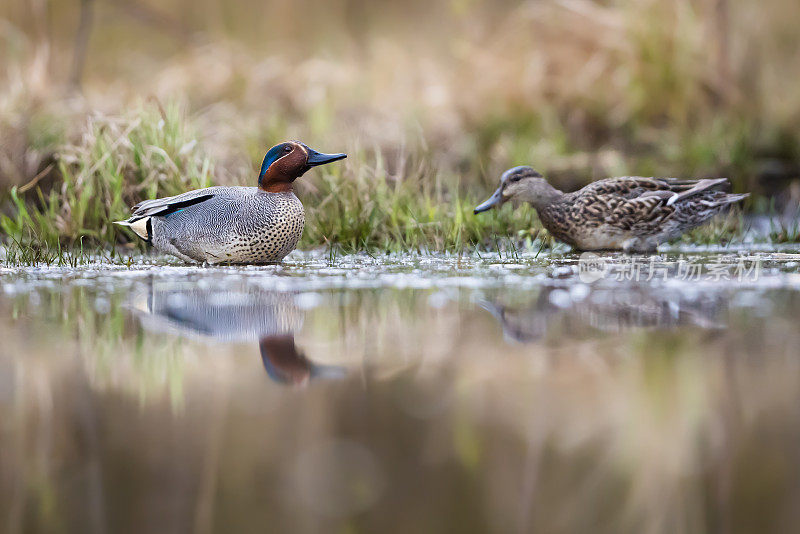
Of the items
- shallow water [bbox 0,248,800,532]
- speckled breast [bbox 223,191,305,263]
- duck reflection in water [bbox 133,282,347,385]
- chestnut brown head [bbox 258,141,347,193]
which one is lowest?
shallow water [bbox 0,248,800,532]

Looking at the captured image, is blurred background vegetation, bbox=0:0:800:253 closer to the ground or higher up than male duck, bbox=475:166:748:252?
higher up

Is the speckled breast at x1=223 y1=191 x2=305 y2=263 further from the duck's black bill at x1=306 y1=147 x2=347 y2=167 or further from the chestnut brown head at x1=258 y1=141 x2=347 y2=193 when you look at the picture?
the duck's black bill at x1=306 y1=147 x2=347 y2=167

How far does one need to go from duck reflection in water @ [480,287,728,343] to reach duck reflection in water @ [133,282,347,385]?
0.72 metres

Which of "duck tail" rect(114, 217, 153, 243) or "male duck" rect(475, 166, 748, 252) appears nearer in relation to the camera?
"duck tail" rect(114, 217, 153, 243)

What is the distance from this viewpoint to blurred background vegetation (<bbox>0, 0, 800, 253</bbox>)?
6617 mm

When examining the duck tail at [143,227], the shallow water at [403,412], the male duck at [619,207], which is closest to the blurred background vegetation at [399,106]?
the male duck at [619,207]

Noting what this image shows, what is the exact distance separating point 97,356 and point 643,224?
13.0 ft

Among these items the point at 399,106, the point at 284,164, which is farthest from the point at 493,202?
the point at 399,106

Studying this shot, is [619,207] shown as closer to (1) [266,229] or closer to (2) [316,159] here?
(2) [316,159]

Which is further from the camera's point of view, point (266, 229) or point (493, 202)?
point (493, 202)

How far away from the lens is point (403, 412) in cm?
221

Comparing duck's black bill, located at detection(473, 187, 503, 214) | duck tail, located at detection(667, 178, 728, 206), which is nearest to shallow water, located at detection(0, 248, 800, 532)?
duck tail, located at detection(667, 178, 728, 206)

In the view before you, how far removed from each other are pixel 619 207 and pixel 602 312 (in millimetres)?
2504

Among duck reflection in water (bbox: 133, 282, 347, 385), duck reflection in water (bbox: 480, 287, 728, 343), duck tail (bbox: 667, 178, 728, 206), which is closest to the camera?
duck reflection in water (bbox: 133, 282, 347, 385)
